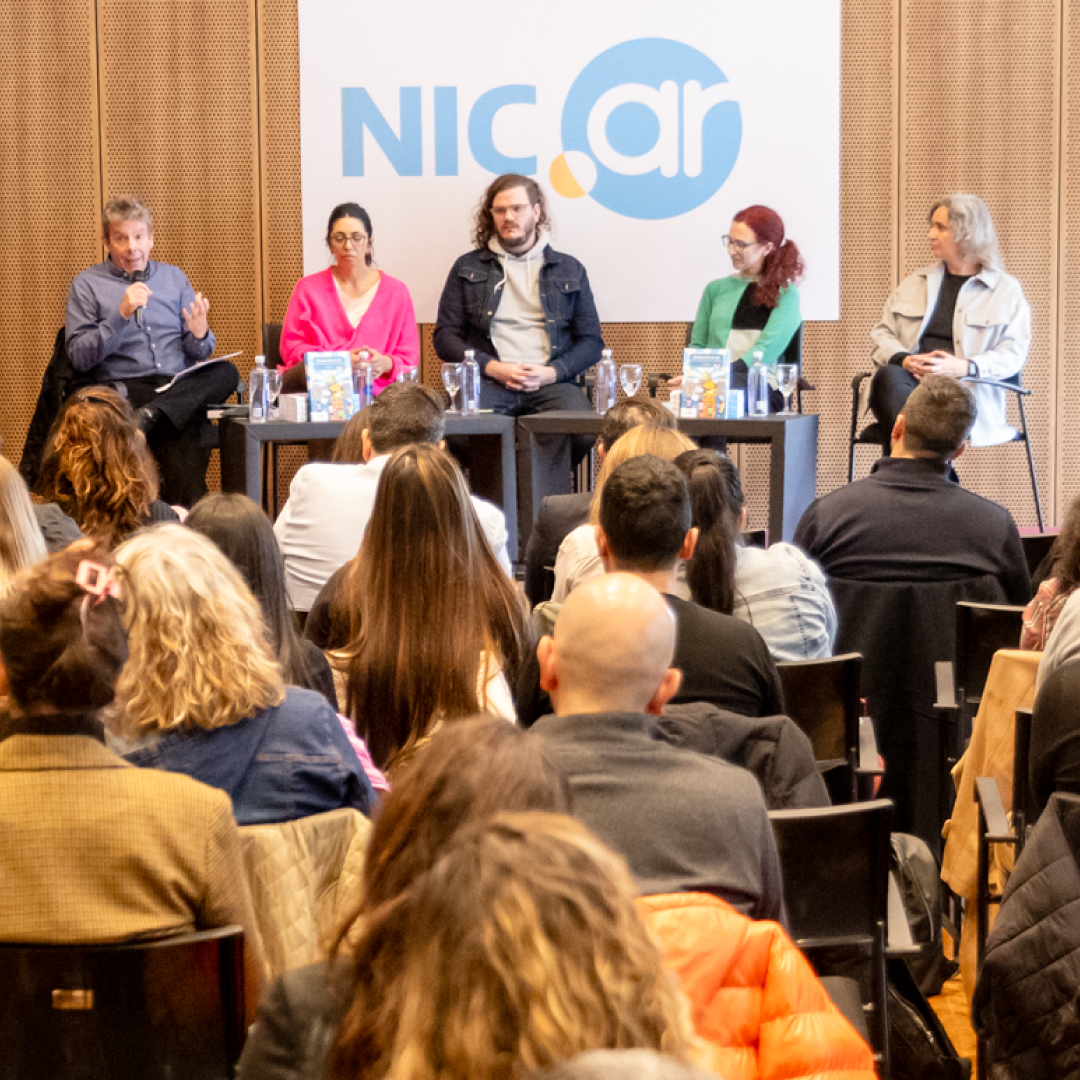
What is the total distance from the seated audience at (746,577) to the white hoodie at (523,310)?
10.8 feet

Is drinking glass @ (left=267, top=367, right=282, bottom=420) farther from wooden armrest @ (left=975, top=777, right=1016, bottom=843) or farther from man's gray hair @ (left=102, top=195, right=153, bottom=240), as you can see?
wooden armrest @ (left=975, top=777, right=1016, bottom=843)

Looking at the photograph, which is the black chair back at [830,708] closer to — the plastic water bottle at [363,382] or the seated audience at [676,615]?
the seated audience at [676,615]

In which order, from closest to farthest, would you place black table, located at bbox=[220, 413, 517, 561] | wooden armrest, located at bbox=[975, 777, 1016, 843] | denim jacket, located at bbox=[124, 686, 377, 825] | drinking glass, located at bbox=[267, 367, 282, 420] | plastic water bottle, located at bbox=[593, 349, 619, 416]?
denim jacket, located at bbox=[124, 686, 377, 825] → wooden armrest, located at bbox=[975, 777, 1016, 843] → black table, located at bbox=[220, 413, 517, 561] → drinking glass, located at bbox=[267, 367, 282, 420] → plastic water bottle, located at bbox=[593, 349, 619, 416]

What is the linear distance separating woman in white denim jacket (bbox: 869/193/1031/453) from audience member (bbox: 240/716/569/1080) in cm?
502

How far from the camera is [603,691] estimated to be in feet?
5.40

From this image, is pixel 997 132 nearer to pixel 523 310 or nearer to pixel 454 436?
pixel 523 310

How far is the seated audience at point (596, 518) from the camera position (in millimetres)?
3088

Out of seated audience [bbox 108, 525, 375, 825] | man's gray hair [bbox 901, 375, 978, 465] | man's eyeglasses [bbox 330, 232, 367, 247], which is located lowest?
seated audience [bbox 108, 525, 375, 825]

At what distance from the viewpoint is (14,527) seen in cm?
275

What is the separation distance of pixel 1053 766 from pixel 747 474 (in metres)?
5.01

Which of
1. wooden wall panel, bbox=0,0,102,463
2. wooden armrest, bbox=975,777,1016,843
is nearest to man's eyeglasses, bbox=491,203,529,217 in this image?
wooden wall panel, bbox=0,0,102,463

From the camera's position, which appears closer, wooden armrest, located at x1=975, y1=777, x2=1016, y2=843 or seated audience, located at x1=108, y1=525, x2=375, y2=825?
seated audience, located at x1=108, y1=525, x2=375, y2=825

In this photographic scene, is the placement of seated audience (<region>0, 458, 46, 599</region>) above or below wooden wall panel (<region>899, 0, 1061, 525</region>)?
below

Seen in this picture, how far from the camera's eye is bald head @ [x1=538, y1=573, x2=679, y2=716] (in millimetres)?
1646
